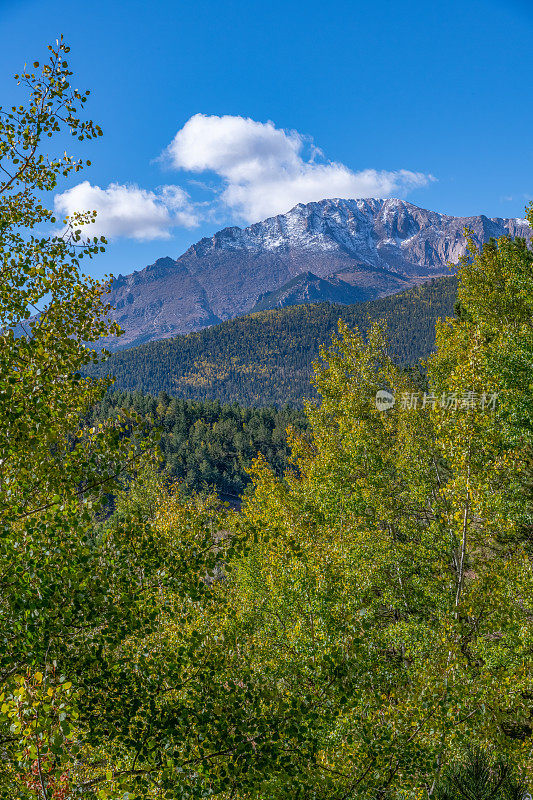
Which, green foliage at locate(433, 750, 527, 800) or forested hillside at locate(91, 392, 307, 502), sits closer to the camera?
green foliage at locate(433, 750, 527, 800)

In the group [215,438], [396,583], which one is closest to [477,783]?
[396,583]

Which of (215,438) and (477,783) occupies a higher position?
(477,783)

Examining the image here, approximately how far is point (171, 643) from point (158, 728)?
2722mm

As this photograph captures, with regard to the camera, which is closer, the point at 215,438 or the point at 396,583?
the point at 396,583

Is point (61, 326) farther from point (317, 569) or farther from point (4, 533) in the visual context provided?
point (317, 569)

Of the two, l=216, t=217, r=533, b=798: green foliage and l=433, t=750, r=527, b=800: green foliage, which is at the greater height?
l=216, t=217, r=533, b=798: green foliage

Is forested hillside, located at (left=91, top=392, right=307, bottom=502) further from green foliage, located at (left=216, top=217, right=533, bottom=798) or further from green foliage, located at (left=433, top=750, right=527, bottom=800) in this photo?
green foliage, located at (left=433, top=750, right=527, bottom=800)

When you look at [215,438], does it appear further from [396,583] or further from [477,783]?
[477,783]

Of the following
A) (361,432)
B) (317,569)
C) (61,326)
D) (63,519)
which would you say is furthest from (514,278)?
(63,519)

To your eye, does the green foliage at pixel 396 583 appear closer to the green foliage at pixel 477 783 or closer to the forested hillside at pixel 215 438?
the green foliage at pixel 477 783

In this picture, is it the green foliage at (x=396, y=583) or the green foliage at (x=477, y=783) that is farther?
the green foliage at (x=477, y=783)

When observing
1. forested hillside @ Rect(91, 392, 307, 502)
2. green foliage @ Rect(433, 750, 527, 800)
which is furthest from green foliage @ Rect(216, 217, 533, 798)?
forested hillside @ Rect(91, 392, 307, 502)

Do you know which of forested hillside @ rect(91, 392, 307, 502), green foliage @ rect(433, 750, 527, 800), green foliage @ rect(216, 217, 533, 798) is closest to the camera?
green foliage @ rect(216, 217, 533, 798)

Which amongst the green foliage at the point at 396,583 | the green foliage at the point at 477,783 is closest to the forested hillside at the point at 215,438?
the green foliage at the point at 396,583
